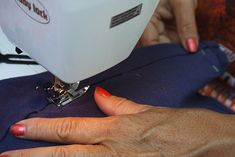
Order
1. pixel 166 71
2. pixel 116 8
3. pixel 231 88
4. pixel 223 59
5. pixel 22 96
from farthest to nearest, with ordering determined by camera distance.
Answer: pixel 231 88, pixel 223 59, pixel 166 71, pixel 22 96, pixel 116 8

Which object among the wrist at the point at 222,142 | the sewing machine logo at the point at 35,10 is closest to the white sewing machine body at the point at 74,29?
the sewing machine logo at the point at 35,10

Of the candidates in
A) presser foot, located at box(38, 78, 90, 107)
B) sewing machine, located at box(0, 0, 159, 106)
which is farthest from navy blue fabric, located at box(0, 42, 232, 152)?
sewing machine, located at box(0, 0, 159, 106)

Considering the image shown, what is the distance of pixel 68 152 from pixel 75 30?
0.71 ft

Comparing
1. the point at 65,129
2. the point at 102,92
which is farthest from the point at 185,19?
the point at 65,129

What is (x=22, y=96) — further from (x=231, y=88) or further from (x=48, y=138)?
(x=231, y=88)

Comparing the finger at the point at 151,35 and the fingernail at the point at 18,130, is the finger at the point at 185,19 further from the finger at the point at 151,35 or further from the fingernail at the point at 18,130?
the fingernail at the point at 18,130

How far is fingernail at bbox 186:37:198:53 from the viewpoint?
1070mm

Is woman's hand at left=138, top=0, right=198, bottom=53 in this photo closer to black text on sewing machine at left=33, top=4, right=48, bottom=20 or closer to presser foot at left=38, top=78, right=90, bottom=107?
presser foot at left=38, top=78, right=90, bottom=107

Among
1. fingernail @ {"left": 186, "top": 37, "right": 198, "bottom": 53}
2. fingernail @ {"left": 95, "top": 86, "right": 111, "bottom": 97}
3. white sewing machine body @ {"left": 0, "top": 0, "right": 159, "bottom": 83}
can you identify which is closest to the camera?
white sewing machine body @ {"left": 0, "top": 0, "right": 159, "bottom": 83}

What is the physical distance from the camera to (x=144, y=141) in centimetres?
74

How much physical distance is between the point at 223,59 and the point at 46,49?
608mm

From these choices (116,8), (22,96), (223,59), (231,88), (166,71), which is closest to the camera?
(116,8)

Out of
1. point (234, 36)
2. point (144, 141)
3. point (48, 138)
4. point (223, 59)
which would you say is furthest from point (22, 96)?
point (234, 36)

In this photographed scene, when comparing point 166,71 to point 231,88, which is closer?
point 166,71
